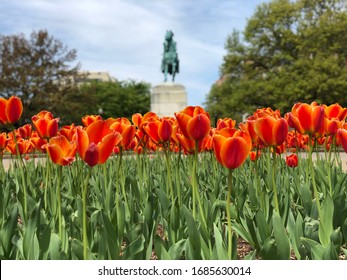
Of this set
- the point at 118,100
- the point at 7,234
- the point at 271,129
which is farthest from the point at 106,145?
the point at 118,100

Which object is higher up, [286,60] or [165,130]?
[286,60]

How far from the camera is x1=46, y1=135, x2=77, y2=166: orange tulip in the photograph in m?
2.10

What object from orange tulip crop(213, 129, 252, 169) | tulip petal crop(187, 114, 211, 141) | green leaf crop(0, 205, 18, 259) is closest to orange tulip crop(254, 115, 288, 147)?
tulip petal crop(187, 114, 211, 141)

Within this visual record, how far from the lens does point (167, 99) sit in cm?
2920

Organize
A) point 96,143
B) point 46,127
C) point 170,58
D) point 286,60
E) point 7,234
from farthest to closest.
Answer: point 286,60 → point 170,58 → point 46,127 → point 7,234 → point 96,143

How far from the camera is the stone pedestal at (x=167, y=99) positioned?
29.0 m

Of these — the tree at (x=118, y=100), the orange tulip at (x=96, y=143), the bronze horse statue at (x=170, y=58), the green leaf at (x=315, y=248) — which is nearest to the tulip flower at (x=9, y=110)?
the orange tulip at (x=96, y=143)

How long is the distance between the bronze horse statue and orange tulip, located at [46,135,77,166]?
2822cm

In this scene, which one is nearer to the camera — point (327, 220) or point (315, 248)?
point (315, 248)

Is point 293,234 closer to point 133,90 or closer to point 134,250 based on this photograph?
point 134,250

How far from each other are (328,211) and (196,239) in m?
0.81

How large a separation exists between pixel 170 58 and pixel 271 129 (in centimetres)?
2899

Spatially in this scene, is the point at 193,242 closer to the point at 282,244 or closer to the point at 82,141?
the point at 282,244
